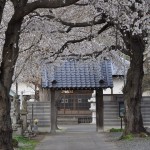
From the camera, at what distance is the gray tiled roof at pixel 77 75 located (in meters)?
30.5

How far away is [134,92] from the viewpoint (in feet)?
73.6

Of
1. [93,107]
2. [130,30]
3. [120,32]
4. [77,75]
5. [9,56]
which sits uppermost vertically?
[120,32]

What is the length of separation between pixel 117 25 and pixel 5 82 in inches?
312

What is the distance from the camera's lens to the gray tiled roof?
3055 cm

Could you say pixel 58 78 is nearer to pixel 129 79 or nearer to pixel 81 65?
pixel 81 65

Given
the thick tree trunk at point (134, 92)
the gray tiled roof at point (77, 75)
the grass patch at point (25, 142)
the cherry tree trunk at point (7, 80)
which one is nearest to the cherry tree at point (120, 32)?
the thick tree trunk at point (134, 92)

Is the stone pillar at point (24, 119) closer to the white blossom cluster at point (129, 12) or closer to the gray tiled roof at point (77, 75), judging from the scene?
the gray tiled roof at point (77, 75)

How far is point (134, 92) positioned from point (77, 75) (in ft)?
32.1

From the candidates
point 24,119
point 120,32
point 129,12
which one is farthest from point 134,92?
point 24,119

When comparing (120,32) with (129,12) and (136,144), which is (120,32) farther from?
(136,144)

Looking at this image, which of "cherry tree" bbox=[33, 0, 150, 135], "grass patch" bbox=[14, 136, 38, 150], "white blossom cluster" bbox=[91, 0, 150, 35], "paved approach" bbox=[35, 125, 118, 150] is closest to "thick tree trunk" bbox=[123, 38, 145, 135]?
"cherry tree" bbox=[33, 0, 150, 135]

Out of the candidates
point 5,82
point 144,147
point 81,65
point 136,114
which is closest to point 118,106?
point 81,65

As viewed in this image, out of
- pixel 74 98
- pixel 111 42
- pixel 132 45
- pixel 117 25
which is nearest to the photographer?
pixel 117 25

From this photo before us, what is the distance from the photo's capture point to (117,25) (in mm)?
20359
